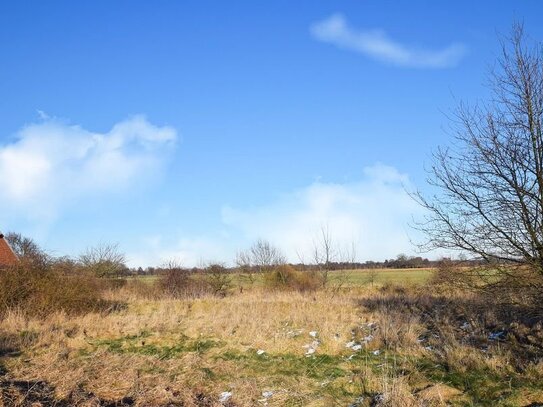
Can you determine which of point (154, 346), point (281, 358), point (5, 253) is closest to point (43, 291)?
point (154, 346)

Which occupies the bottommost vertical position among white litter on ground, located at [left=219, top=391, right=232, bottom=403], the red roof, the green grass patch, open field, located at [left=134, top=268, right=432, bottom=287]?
white litter on ground, located at [left=219, top=391, right=232, bottom=403]

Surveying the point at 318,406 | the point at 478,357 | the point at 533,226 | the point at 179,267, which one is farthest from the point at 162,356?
the point at 179,267

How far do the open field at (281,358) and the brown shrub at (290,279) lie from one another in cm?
1618

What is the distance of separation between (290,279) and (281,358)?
76.0 feet

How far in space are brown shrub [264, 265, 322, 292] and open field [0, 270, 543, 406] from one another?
16.2 m

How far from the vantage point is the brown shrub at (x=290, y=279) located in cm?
3241

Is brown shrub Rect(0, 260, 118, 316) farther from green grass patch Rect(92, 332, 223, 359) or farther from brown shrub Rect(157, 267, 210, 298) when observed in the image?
brown shrub Rect(157, 267, 210, 298)

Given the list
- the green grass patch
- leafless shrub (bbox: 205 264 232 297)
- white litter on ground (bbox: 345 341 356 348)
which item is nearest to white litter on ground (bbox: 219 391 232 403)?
the green grass patch

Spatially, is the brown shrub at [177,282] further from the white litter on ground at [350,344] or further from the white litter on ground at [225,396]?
the white litter on ground at [225,396]

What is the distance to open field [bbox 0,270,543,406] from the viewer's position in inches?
292

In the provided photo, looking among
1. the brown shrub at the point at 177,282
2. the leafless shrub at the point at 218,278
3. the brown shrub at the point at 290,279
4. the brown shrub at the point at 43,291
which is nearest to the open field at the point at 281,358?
the brown shrub at the point at 43,291

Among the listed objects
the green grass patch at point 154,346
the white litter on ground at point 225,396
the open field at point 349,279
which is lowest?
the white litter on ground at point 225,396

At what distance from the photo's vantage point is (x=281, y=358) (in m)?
10.7

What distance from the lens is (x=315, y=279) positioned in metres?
33.0
